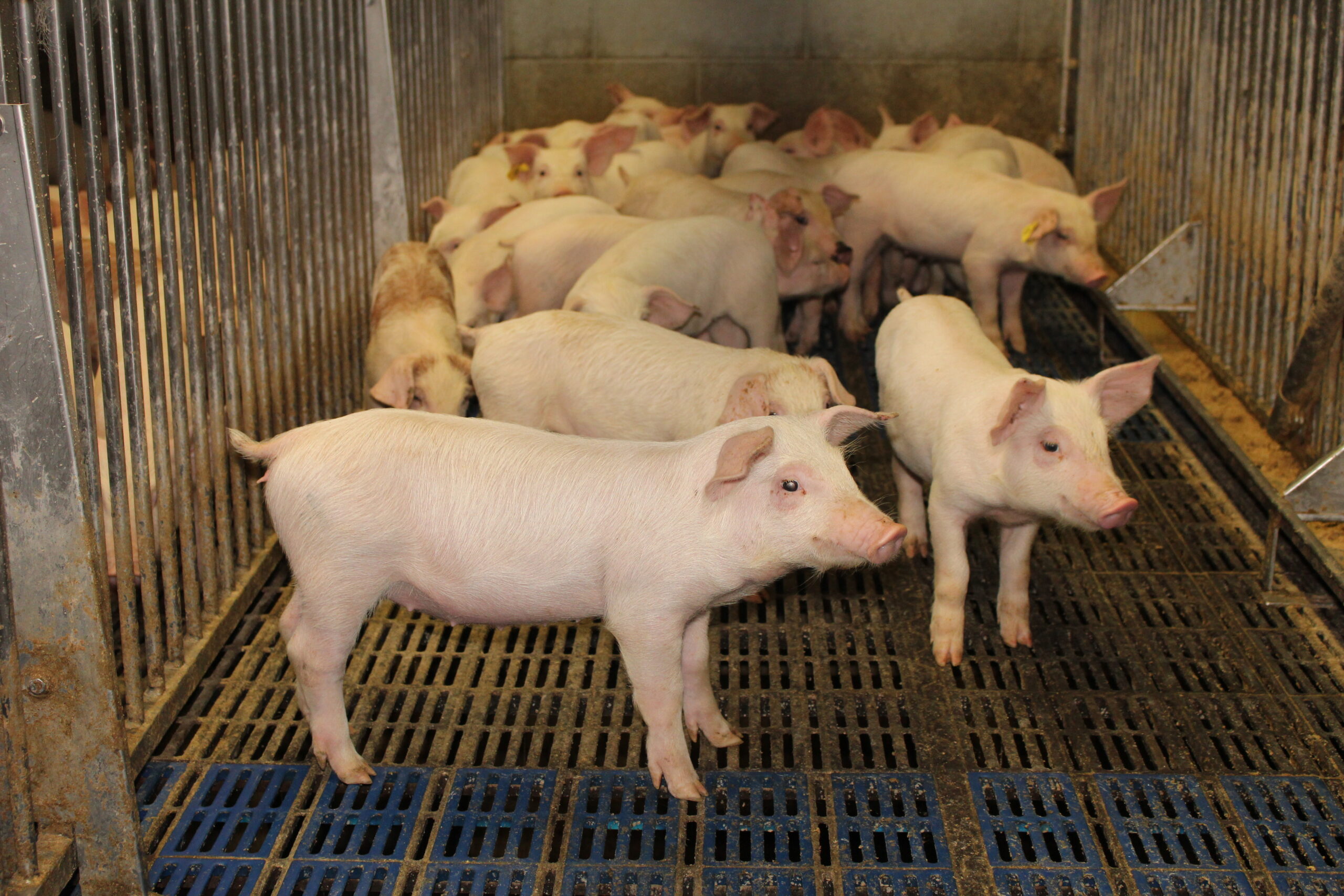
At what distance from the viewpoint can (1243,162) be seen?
577cm

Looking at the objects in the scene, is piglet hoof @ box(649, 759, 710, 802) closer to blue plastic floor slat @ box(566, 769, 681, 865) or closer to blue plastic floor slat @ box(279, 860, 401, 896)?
blue plastic floor slat @ box(566, 769, 681, 865)

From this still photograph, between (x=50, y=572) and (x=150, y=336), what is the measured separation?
903mm

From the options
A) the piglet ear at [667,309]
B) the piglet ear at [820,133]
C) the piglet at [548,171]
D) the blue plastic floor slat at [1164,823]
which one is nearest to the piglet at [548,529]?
the blue plastic floor slat at [1164,823]

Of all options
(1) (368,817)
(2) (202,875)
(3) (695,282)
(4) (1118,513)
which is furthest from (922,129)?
(2) (202,875)

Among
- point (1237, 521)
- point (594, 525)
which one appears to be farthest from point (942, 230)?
point (594, 525)

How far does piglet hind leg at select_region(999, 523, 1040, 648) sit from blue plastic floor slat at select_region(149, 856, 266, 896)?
2.39m

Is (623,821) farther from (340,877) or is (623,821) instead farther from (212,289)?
(212,289)

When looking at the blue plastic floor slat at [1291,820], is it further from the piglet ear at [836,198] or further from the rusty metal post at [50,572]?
the piglet ear at [836,198]

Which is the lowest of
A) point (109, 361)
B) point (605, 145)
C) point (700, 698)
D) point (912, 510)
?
point (700, 698)

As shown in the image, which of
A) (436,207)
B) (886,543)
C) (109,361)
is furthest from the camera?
(436,207)

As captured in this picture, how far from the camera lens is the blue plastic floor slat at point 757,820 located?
10.5 feet

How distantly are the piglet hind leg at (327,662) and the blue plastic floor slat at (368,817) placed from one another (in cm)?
4

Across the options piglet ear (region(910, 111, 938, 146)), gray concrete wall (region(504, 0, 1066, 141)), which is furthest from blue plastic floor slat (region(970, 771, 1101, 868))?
gray concrete wall (region(504, 0, 1066, 141))

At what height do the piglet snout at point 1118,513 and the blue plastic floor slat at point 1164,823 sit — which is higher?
the piglet snout at point 1118,513
